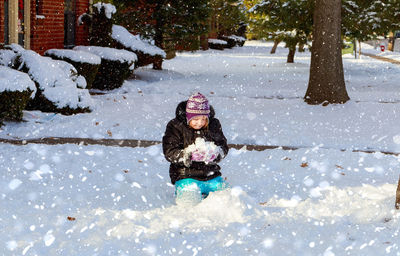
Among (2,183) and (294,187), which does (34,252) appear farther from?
(294,187)

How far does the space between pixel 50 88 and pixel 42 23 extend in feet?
15.6

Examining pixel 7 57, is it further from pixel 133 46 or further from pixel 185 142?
pixel 133 46

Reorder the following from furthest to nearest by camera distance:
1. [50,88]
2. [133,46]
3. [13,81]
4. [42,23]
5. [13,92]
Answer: [133,46]
[42,23]
[50,88]
[13,81]
[13,92]

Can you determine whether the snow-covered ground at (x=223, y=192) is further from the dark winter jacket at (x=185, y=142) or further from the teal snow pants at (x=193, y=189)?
the dark winter jacket at (x=185, y=142)

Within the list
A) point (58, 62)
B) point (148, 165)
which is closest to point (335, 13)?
point (58, 62)

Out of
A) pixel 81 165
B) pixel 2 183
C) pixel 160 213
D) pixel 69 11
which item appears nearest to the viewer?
pixel 160 213

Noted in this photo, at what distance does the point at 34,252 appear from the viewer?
14.9ft

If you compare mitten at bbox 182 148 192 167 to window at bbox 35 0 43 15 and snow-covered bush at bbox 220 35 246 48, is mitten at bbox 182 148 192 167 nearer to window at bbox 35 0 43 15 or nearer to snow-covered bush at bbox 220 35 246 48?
window at bbox 35 0 43 15

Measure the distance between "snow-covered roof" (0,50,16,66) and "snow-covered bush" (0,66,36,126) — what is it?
34.7 inches

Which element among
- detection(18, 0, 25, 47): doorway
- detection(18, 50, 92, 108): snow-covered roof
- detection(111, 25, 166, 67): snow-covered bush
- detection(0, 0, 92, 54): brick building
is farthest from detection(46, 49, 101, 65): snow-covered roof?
detection(111, 25, 166, 67): snow-covered bush

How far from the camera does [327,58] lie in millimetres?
13008

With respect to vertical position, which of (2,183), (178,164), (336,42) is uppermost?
(336,42)

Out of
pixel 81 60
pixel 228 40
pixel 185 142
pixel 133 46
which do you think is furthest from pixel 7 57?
pixel 228 40

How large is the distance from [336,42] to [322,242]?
352 inches
